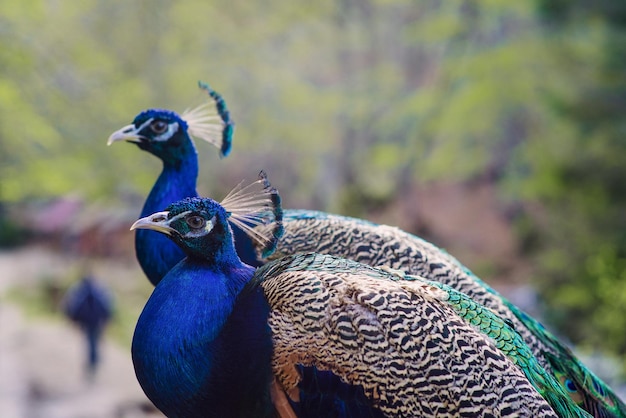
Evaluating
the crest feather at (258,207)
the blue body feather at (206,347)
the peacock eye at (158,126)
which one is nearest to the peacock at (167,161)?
the peacock eye at (158,126)

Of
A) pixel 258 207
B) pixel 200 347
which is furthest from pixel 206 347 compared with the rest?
pixel 258 207

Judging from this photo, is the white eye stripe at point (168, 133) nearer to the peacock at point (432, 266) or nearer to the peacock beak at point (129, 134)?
the peacock beak at point (129, 134)

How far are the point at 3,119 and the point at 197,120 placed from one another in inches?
168

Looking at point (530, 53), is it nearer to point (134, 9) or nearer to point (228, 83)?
point (228, 83)

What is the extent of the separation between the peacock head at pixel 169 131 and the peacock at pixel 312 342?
648mm

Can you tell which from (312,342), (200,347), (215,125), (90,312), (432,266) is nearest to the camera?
(312,342)

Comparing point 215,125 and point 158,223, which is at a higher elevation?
point 215,125

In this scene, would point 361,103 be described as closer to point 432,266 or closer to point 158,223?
point 432,266

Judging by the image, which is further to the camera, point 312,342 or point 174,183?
point 174,183

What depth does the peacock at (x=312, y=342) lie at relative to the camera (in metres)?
1.65

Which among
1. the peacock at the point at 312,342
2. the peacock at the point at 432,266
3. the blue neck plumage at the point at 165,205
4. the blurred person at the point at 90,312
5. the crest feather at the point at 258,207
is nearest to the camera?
the peacock at the point at 312,342

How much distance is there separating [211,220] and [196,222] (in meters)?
0.04

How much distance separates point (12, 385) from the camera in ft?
22.4

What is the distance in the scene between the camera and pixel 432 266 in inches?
93.0
